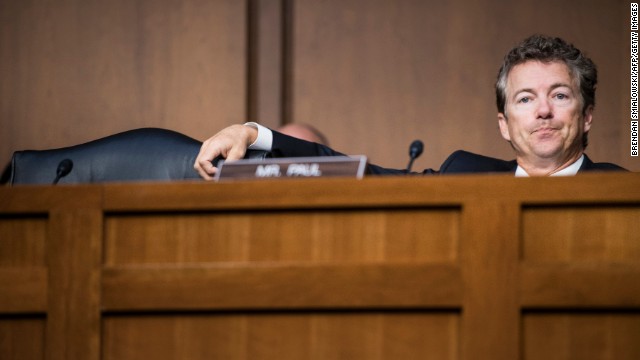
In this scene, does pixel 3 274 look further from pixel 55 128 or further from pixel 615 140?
pixel 615 140

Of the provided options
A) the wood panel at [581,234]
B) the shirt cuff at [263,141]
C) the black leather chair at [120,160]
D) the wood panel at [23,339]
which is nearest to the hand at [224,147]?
the shirt cuff at [263,141]

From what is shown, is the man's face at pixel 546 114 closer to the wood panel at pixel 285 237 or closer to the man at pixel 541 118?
the man at pixel 541 118

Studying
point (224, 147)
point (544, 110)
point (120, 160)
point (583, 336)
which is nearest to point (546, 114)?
point (544, 110)

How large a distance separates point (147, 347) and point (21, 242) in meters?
0.30

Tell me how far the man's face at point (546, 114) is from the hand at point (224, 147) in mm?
674

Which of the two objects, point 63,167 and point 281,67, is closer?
point 63,167

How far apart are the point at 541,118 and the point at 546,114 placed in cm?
2

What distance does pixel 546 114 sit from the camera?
2400 millimetres

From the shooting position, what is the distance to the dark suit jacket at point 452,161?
2.32 metres

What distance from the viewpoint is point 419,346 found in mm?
1573

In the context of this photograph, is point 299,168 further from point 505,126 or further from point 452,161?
point 505,126

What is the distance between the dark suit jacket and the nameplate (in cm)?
58

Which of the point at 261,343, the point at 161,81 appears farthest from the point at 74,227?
the point at 161,81

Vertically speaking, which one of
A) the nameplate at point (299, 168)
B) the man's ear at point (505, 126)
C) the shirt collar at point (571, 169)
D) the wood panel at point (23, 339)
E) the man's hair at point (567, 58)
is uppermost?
the man's hair at point (567, 58)
